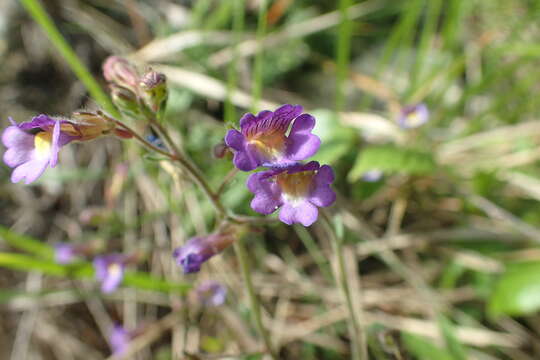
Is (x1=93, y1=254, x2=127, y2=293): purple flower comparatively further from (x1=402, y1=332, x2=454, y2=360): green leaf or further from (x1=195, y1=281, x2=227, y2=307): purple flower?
(x1=402, y1=332, x2=454, y2=360): green leaf

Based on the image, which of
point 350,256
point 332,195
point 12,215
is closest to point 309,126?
point 332,195

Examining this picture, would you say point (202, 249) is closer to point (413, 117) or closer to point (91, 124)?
point (91, 124)

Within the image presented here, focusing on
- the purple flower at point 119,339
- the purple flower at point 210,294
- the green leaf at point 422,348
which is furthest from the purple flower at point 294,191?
the purple flower at point 119,339

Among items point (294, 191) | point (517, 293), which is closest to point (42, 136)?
point (294, 191)

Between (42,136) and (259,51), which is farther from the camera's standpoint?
(259,51)

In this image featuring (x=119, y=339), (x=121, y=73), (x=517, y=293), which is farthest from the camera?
(x=119, y=339)

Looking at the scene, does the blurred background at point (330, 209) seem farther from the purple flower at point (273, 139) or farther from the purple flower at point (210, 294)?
the purple flower at point (273, 139)

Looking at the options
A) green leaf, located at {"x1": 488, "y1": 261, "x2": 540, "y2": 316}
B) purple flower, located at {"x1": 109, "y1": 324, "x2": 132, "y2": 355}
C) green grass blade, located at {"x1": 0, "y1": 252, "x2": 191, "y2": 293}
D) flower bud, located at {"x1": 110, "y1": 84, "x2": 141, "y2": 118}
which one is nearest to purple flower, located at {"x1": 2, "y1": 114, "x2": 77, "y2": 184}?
flower bud, located at {"x1": 110, "y1": 84, "x2": 141, "y2": 118}
